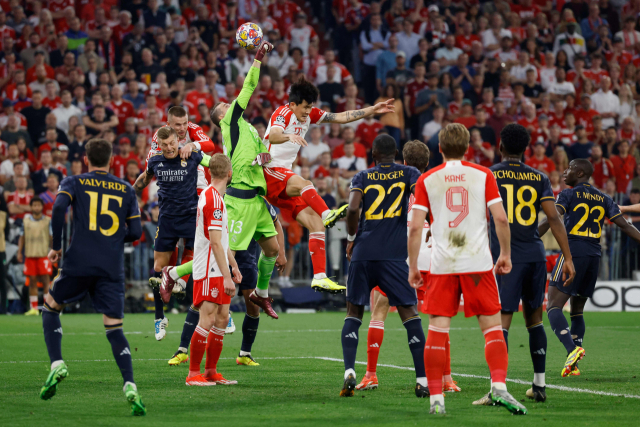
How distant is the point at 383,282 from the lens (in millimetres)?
7703

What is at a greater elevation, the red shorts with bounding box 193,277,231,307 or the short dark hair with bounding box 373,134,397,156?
the short dark hair with bounding box 373,134,397,156

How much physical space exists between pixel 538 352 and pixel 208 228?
3249 mm

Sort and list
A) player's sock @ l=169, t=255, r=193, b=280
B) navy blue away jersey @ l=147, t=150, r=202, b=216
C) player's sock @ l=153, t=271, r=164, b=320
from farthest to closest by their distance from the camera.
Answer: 1. player's sock @ l=153, t=271, r=164, b=320
2. navy blue away jersey @ l=147, t=150, r=202, b=216
3. player's sock @ l=169, t=255, r=193, b=280

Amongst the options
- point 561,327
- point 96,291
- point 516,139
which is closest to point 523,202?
point 516,139

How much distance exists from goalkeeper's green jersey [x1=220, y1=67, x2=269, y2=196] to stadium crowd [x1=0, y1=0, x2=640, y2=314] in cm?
840

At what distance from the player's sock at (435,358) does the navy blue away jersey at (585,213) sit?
375 centimetres

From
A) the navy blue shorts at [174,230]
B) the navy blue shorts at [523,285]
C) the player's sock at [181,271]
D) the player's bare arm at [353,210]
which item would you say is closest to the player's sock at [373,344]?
the player's bare arm at [353,210]

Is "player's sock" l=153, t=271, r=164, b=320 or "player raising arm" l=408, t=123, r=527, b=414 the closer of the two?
"player raising arm" l=408, t=123, r=527, b=414

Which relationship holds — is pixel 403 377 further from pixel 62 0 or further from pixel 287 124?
pixel 62 0

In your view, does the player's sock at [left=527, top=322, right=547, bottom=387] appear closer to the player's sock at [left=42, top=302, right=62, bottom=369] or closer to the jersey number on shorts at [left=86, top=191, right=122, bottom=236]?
the jersey number on shorts at [left=86, top=191, right=122, bottom=236]

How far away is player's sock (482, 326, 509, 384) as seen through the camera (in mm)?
6445

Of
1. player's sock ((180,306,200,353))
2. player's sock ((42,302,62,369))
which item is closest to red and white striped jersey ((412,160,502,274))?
player's sock ((42,302,62,369))

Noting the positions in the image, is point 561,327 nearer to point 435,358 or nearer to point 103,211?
point 435,358

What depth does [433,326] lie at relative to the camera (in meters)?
6.50
